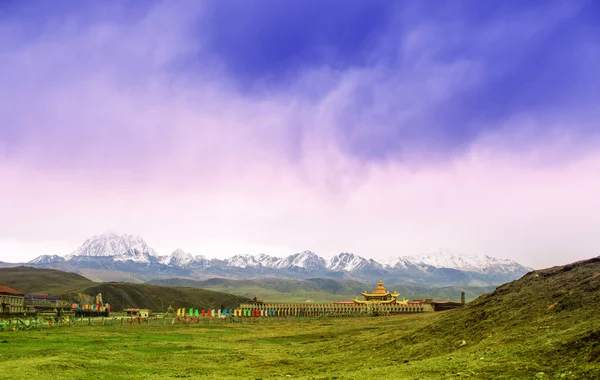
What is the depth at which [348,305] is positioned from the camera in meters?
152

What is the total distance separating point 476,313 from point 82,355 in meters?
32.3

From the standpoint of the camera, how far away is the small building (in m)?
115

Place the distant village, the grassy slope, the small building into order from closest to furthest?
the grassy slope
the small building
the distant village

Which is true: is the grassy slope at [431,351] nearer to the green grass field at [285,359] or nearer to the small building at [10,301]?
the green grass field at [285,359]

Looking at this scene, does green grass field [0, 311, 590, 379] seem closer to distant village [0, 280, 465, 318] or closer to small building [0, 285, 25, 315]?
small building [0, 285, 25, 315]

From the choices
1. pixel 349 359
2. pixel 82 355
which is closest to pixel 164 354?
pixel 82 355

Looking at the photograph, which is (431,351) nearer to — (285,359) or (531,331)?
(531,331)

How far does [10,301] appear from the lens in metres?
119

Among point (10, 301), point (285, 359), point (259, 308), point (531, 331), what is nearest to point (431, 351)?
point (531, 331)

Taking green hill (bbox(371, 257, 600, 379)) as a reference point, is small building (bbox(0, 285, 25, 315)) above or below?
below

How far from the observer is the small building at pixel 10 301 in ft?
376

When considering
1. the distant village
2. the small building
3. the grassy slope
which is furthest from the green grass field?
the distant village

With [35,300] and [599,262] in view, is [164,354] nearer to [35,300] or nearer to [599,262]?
[599,262]

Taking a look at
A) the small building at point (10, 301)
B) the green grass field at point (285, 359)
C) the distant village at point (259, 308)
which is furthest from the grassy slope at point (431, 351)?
the distant village at point (259, 308)
